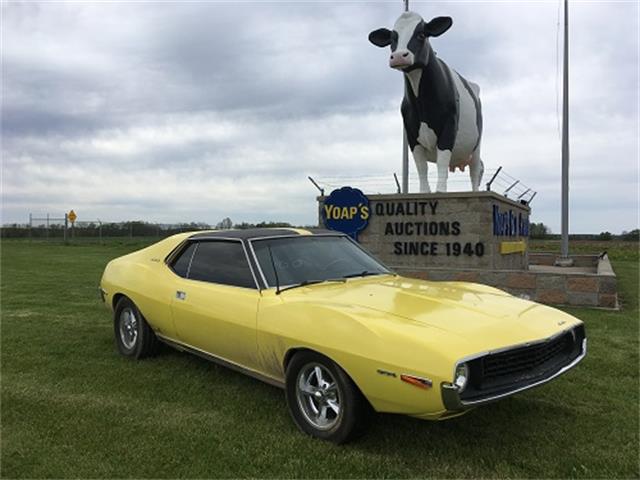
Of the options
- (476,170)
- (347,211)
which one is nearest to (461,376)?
Answer: (347,211)

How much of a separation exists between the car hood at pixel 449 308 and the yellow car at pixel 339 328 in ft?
0.04

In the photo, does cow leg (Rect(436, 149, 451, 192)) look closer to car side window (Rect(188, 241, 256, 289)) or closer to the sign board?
the sign board

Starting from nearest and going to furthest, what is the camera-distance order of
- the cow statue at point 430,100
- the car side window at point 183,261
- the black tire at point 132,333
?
the car side window at point 183,261
the black tire at point 132,333
the cow statue at point 430,100

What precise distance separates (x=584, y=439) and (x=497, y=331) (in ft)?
3.46

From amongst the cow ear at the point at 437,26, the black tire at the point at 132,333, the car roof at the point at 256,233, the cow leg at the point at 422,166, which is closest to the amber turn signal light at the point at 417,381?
the car roof at the point at 256,233

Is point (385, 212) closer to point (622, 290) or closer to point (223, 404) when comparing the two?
Result: point (622, 290)

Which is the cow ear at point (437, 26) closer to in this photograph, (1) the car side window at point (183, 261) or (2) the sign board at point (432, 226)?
(2) the sign board at point (432, 226)

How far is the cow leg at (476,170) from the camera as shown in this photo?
40.7ft

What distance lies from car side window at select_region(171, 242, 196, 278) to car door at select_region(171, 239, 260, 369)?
28 millimetres

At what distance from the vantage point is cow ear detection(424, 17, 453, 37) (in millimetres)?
9695

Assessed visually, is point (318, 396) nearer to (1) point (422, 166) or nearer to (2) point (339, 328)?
(2) point (339, 328)

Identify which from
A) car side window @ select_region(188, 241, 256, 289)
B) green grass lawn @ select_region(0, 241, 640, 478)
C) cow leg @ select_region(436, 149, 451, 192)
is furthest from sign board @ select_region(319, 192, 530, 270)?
car side window @ select_region(188, 241, 256, 289)

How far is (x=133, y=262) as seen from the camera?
19.3 feet

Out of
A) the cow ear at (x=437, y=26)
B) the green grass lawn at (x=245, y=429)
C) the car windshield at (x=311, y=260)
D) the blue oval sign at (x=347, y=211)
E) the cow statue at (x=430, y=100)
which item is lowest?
the green grass lawn at (x=245, y=429)
